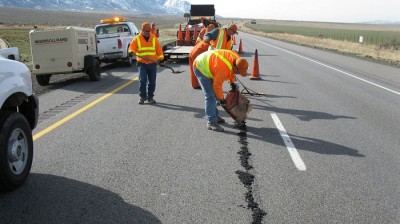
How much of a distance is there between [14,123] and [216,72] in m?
3.14

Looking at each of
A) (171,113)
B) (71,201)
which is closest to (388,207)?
(71,201)

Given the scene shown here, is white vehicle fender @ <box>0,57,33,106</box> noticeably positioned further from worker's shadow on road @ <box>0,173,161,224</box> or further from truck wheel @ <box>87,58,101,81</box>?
truck wheel @ <box>87,58,101,81</box>

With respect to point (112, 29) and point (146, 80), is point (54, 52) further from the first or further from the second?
point (112, 29)

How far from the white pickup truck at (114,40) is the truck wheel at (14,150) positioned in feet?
37.2

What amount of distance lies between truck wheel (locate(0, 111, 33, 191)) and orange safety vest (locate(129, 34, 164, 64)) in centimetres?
505

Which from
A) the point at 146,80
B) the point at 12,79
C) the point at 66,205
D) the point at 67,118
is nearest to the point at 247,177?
the point at 66,205

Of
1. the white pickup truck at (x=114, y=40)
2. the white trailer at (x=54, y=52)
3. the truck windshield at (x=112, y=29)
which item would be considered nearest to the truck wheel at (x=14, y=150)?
the white trailer at (x=54, y=52)

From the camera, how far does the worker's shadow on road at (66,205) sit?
11.8 ft

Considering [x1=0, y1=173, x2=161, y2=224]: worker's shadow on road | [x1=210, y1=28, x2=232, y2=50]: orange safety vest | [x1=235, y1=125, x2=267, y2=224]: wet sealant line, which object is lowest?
[x1=235, y1=125, x2=267, y2=224]: wet sealant line

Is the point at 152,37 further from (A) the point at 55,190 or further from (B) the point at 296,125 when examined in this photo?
(A) the point at 55,190

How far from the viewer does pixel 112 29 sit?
56.1 feet

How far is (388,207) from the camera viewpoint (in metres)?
4.02

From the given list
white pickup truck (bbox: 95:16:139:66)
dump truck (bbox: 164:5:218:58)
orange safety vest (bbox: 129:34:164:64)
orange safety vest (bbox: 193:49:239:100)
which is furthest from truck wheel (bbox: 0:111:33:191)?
dump truck (bbox: 164:5:218:58)

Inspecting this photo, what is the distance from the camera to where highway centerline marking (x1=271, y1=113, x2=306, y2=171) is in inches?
203
